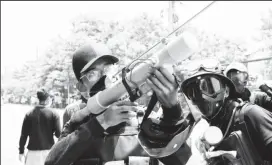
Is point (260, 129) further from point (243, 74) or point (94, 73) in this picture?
point (243, 74)

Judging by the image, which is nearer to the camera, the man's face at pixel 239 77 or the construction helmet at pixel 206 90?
the construction helmet at pixel 206 90

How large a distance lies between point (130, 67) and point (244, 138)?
80 cm

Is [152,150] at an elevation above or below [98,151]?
above

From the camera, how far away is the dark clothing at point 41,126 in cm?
532

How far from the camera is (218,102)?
6.79ft

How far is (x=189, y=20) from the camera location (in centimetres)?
120

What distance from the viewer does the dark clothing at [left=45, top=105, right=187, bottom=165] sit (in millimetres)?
1799

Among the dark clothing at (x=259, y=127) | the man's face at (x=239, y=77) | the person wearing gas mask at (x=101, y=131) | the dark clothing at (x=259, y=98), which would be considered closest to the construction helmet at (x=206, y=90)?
the dark clothing at (x=259, y=127)

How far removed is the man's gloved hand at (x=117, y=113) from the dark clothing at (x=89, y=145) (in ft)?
0.15

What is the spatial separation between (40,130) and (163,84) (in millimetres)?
4299

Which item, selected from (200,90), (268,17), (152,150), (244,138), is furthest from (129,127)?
(268,17)

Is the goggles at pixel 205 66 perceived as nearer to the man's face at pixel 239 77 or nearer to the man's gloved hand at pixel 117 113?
the man's gloved hand at pixel 117 113

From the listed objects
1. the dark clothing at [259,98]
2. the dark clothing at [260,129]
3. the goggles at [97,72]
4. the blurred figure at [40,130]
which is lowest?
the blurred figure at [40,130]

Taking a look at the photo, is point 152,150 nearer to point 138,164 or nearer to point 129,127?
point 138,164
